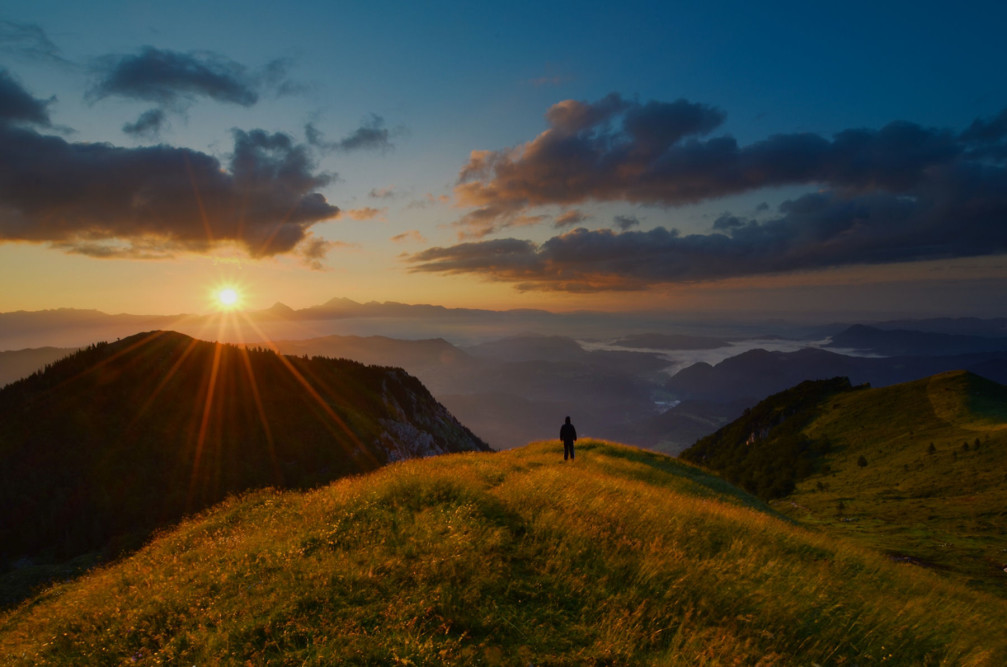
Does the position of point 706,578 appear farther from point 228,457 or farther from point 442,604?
point 228,457

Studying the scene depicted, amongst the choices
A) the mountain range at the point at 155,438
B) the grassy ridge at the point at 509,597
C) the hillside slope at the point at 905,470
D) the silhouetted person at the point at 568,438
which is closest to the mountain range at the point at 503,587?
the grassy ridge at the point at 509,597

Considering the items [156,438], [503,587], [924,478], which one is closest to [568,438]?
[503,587]

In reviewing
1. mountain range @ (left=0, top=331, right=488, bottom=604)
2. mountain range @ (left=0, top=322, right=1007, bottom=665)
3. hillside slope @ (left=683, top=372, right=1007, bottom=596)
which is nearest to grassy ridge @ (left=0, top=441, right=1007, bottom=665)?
mountain range @ (left=0, top=322, right=1007, bottom=665)

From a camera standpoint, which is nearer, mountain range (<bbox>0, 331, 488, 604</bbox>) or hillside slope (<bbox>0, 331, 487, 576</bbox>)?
mountain range (<bbox>0, 331, 488, 604</bbox>)

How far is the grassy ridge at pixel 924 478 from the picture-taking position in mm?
33656

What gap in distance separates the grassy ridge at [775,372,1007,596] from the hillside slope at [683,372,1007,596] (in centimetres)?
14

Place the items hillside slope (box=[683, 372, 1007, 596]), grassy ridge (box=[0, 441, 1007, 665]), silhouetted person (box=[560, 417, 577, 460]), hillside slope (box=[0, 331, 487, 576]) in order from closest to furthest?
grassy ridge (box=[0, 441, 1007, 665]) → silhouetted person (box=[560, 417, 577, 460]) → hillside slope (box=[683, 372, 1007, 596]) → hillside slope (box=[0, 331, 487, 576])

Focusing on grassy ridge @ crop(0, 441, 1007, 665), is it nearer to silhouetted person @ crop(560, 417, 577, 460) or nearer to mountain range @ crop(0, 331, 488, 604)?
silhouetted person @ crop(560, 417, 577, 460)

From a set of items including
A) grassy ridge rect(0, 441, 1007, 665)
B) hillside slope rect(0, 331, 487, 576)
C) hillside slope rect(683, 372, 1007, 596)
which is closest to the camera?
grassy ridge rect(0, 441, 1007, 665)

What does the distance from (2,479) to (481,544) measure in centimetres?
8717

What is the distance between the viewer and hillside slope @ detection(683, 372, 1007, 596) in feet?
114

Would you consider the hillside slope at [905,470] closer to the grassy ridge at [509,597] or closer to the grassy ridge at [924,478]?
the grassy ridge at [924,478]

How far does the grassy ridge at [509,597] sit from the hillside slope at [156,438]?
57.5 meters

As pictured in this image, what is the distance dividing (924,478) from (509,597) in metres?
75.3
